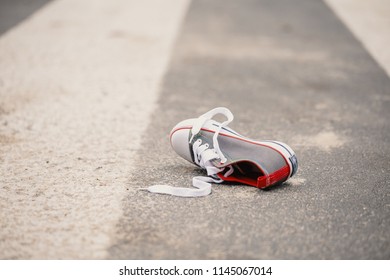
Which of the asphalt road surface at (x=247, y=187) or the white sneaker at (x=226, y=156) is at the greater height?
the white sneaker at (x=226, y=156)

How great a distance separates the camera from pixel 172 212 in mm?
2590

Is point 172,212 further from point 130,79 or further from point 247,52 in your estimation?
point 247,52

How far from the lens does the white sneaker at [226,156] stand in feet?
9.04

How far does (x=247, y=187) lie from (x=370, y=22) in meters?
5.93

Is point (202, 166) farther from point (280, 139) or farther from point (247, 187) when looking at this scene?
point (280, 139)

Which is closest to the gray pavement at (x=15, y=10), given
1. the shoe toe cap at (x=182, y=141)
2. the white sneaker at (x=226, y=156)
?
the shoe toe cap at (x=182, y=141)

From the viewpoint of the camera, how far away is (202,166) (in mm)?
2982

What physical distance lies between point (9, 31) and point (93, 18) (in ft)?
4.46

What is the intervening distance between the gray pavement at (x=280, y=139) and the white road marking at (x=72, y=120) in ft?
0.54

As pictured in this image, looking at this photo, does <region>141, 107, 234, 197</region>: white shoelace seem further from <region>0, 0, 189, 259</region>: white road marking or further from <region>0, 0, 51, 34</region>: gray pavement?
<region>0, 0, 51, 34</region>: gray pavement

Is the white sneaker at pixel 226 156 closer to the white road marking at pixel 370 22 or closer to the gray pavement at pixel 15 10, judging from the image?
the white road marking at pixel 370 22

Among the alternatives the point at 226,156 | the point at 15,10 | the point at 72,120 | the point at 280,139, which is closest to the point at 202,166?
the point at 226,156

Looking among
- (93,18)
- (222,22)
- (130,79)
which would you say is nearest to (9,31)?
(93,18)

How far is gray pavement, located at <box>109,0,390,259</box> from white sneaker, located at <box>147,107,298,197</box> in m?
0.07
